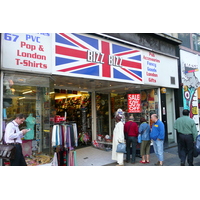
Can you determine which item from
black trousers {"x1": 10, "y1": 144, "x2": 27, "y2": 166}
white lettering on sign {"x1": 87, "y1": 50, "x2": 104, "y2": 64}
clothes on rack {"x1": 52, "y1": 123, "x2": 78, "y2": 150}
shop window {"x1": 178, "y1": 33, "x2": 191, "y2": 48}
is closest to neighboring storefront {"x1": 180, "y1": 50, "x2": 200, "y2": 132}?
shop window {"x1": 178, "y1": 33, "x2": 191, "y2": 48}

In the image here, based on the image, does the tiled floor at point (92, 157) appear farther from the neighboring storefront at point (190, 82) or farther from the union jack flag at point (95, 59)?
the neighboring storefront at point (190, 82)

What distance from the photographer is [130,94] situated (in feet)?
25.8

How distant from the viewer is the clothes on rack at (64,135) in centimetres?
487

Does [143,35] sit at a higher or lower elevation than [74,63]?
higher

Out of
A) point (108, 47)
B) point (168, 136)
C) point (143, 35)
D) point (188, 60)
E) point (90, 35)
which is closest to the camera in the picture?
point (90, 35)

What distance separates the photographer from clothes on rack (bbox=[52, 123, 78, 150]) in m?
4.87

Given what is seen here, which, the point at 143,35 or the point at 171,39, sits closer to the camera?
the point at 143,35

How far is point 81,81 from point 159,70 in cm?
388

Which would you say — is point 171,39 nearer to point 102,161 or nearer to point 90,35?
point 90,35

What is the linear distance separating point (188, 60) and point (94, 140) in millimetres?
6779

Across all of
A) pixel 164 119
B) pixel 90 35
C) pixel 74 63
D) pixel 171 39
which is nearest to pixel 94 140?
pixel 164 119

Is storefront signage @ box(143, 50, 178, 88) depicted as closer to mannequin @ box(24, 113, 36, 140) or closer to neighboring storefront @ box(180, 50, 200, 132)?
neighboring storefront @ box(180, 50, 200, 132)

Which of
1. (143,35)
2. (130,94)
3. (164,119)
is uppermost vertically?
(143,35)

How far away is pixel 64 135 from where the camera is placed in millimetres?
5066
